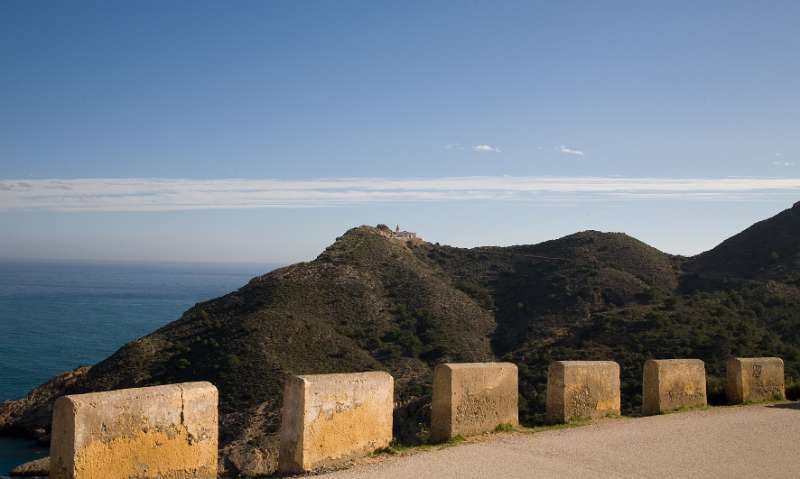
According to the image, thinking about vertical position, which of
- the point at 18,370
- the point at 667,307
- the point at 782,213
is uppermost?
the point at 782,213

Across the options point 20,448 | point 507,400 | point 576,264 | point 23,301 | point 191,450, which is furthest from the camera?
point 23,301

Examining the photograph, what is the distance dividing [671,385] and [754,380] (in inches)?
81.0

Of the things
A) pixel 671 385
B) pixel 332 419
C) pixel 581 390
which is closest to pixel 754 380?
pixel 671 385

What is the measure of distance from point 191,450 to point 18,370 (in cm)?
6103

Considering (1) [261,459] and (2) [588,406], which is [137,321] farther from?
(2) [588,406]

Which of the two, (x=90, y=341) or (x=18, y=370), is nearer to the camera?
(x=18, y=370)

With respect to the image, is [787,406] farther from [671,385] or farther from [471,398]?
[471,398]

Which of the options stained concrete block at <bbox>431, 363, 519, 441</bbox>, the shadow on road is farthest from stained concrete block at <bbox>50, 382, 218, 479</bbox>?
the shadow on road

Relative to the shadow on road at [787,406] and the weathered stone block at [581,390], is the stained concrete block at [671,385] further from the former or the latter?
the shadow on road at [787,406]

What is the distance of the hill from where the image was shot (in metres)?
31.2

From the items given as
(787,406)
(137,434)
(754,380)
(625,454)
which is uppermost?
(137,434)

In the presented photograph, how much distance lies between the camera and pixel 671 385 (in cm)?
1064

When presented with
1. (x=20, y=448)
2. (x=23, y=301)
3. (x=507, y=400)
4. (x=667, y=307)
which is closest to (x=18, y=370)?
(x=20, y=448)

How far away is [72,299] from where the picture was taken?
470 ft
